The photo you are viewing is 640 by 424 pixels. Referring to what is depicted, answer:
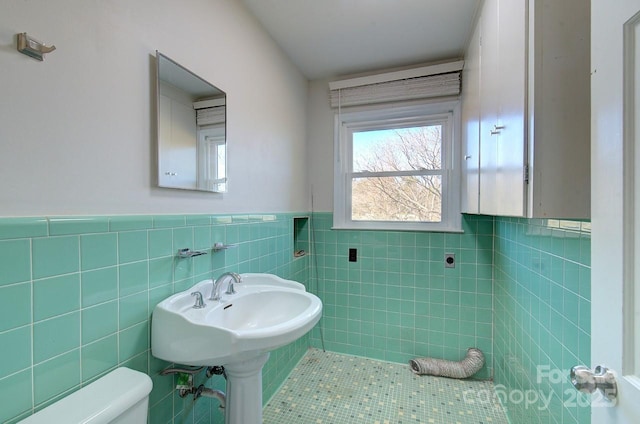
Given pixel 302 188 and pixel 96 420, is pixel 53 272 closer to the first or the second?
pixel 96 420

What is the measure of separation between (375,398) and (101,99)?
2.15m

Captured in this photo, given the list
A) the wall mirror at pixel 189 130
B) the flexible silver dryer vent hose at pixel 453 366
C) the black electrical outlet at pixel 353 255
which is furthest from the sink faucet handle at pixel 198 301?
the flexible silver dryer vent hose at pixel 453 366

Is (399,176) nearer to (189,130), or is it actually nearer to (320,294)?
(320,294)

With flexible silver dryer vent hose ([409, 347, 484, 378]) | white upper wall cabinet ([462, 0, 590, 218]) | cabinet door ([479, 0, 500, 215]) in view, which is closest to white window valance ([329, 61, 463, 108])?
cabinet door ([479, 0, 500, 215])

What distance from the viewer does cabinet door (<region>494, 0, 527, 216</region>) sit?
89cm

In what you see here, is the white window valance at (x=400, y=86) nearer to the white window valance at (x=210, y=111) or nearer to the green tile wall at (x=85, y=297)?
the white window valance at (x=210, y=111)

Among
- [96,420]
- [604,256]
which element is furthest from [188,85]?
[604,256]

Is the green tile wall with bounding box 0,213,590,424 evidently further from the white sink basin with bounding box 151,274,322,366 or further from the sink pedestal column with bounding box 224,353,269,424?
the sink pedestal column with bounding box 224,353,269,424

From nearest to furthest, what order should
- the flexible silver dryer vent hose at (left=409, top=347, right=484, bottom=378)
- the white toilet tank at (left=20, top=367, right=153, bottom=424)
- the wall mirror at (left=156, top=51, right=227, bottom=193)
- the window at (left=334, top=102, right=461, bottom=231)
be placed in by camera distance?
1. the white toilet tank at (left=20, top=367, right=153, bottom=424)
2. the wall mirror at (left=156, top=51, right=227, bottom=193)
3. the flexible silver dryer vent hose at (left=409, top=347, right=484, bottom=378)
4. the window at (left=334, top=102, right=461, bottom=231)

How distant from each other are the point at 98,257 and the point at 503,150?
58.8 inches

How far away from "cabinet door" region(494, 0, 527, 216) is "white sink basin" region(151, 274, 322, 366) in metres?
0.86

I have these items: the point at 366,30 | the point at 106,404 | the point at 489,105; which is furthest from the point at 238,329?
the point at 366,30

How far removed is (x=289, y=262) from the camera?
2.05m

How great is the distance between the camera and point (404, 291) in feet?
7.25
